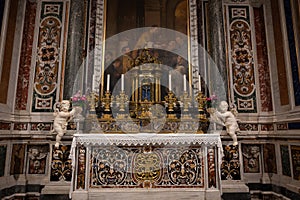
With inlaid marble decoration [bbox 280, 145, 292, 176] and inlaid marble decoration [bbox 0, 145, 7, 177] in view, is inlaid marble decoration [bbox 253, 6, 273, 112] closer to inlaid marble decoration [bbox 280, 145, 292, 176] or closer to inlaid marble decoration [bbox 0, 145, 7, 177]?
inlaid marble decoration [bbox 280, 145, 292, 176]

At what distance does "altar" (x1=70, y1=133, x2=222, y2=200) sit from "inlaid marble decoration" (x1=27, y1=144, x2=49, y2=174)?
1.43 meters

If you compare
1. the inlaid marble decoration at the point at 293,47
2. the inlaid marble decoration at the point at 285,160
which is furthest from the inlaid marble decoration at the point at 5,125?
the inlaid marble decoration at the point at 293,47

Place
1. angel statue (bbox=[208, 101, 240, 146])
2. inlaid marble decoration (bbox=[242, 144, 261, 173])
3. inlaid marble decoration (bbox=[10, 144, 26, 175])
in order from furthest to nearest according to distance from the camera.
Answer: inlaid marble decoration (bbox=[242, 144, 261, 173]) → inlaid marble decoration (bbox=[10, 144, 26, 175]) → angel statue (bbox=[208, 101, 240, 146])

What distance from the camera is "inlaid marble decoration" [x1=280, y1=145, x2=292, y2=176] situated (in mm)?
4840

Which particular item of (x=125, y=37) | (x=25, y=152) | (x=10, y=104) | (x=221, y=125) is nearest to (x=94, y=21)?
(x=125, y=37)

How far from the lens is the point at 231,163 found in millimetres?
4863

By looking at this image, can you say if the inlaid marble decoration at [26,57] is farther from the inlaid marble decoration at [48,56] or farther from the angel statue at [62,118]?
the angel statue at [62,118]

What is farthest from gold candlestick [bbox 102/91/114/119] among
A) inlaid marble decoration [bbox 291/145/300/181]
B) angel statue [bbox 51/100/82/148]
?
inlaid marble decoration [bbox 291/145/300/181]

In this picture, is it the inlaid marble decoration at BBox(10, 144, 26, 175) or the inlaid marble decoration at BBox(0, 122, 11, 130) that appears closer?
the inlaid marble decoration at BBox(0, 122, 11, 130)

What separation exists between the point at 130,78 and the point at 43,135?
222 centimetres

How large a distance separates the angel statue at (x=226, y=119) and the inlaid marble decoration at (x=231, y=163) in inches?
8.6

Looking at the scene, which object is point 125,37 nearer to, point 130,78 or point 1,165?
point 130,78

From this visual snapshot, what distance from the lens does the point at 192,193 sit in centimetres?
425

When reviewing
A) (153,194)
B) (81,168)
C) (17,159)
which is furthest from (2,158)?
(153,194)
